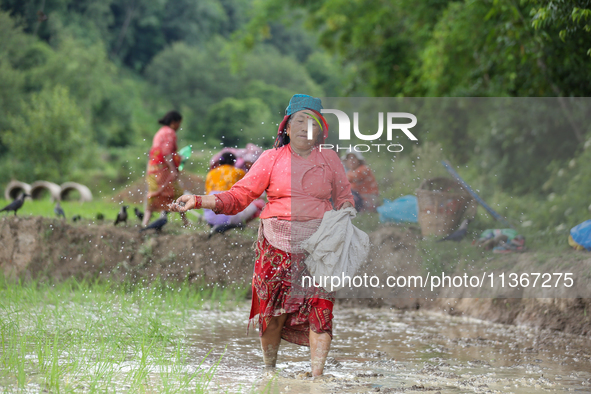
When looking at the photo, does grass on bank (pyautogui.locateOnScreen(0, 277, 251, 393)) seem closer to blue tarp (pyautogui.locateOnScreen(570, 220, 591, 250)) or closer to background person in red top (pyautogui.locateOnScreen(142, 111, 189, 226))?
background person in red top (pyautogui.locateOnScreen(142, 111, 189, 226))

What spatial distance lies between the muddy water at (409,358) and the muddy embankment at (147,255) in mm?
769

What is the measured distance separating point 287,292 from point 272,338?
38cm

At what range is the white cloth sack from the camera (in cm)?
383

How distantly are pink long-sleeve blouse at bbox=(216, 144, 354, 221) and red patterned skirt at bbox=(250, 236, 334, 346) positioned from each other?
259 millimetres

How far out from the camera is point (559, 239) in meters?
7.35

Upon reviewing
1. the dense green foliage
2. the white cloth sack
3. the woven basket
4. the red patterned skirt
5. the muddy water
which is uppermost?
the dense green foliage

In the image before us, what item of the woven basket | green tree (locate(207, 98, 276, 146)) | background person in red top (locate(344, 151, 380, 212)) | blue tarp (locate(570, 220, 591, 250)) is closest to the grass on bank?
background person in red top (locate(344, 151, 380, 212))

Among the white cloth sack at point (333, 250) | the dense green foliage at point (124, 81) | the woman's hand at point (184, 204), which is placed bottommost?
the white cloth sack at point (333, 250)

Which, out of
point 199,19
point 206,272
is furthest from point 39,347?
point 199,19

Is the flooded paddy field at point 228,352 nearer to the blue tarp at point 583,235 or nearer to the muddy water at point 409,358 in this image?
the muddy water at point 409,358

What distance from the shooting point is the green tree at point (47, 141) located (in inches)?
956

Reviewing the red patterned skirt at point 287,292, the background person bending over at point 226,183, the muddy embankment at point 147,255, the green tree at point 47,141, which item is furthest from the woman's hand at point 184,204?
the green tree at point 47,141

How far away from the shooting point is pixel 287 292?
400 centimetres

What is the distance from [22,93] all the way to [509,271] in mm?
28657
